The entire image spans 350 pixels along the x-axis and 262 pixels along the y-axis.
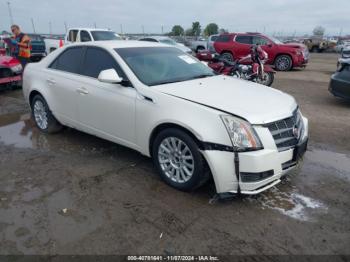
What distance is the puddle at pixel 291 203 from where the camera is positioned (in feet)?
10.8

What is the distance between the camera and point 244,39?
1556 centimetres

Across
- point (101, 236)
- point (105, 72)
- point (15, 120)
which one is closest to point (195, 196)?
point (101, 236)

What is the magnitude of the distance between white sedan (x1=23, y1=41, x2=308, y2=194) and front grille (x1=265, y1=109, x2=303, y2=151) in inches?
0.4

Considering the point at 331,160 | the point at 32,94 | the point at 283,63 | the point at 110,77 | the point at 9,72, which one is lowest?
the point at 331,160

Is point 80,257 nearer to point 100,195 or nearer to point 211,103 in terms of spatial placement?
point 100,195

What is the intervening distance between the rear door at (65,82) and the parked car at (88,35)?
9.14 metres

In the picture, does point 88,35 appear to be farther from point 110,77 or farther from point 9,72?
point 110,77

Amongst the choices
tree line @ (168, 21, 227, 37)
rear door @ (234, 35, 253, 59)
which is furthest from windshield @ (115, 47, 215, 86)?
tree line @ (168, 21, 227, 37)

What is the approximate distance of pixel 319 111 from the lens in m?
7.46

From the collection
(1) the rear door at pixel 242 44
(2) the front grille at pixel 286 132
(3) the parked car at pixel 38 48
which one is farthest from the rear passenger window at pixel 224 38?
(2) the front grille at pixel 286 132

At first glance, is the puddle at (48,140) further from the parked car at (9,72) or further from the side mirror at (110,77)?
the parked car at (9,72)

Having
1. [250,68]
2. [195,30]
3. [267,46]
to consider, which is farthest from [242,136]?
[195,30]

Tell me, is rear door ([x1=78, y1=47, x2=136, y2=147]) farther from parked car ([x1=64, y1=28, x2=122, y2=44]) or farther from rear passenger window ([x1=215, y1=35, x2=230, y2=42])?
rear passenger window ([x1=215, y1=35, x2=230, y2=42])

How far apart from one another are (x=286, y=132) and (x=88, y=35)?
12.2 m
